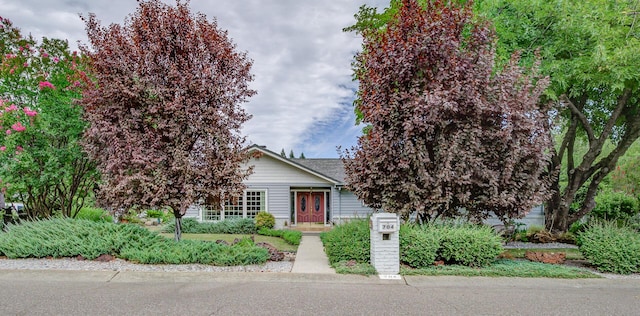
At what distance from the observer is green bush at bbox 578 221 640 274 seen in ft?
23.1

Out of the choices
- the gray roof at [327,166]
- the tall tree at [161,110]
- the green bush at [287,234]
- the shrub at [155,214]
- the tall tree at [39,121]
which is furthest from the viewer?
the shrub at [155,214]

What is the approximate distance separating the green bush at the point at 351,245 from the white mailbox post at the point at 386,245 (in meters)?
0.50

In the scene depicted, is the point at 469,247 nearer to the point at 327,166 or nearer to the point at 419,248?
the point at 419,248

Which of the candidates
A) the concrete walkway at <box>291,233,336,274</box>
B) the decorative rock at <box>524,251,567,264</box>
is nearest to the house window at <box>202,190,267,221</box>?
the concrete walkway at <box>291,233,336,274</box>

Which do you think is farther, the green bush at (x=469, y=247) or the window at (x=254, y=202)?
the window at (x=254, y=202)

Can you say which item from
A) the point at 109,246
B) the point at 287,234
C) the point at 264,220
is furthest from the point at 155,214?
the point at 109,246

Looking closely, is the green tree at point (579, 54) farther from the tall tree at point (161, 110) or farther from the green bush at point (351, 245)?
the tall tree at point (161, 110)

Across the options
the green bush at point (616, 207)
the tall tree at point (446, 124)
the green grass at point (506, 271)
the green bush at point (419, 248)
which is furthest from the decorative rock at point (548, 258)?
the green bush at point (616, 207)

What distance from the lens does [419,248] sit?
7047 millimetres

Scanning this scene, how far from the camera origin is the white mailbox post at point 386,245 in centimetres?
673

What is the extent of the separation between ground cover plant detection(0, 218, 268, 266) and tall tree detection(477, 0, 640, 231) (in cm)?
881

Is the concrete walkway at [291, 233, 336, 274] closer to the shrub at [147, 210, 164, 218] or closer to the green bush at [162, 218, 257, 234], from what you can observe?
the green bush at [162, 218, 257, 234]

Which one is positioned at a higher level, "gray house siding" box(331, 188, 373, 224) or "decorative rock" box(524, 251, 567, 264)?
"gray house siding" box(331, 188, 373, 224)

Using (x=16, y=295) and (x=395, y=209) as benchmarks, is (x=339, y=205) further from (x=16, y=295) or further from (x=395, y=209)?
(x=16, y=295)
